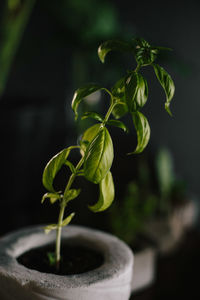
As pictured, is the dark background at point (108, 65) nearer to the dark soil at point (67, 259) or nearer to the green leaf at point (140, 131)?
the dark soil at point (67, 259)

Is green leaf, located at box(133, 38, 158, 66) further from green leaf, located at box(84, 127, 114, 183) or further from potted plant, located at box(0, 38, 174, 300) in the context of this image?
green leaf, located at box(84, 127, 114, 183)

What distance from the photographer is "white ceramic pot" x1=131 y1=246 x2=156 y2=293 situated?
0.84 meters

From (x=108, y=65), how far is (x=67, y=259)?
1743 millimetres

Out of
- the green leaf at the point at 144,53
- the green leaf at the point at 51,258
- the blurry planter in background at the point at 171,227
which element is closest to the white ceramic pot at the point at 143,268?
the blurry planter in background at the point at 171,227

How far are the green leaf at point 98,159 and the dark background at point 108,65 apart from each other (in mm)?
1121

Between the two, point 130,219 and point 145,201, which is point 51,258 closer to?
point 130,219

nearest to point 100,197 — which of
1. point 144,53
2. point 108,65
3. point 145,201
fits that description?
point 144,53

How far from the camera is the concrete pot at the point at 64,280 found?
1.61 ft

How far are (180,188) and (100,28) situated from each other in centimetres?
123

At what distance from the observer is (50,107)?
147 centimetres

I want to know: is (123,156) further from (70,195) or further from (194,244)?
(70,195)

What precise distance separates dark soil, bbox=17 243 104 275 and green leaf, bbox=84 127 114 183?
20cm

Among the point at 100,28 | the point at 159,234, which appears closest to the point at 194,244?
the point at 159,234

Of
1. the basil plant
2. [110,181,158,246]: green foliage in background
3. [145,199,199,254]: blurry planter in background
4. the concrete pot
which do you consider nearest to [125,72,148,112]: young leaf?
the basil plant
